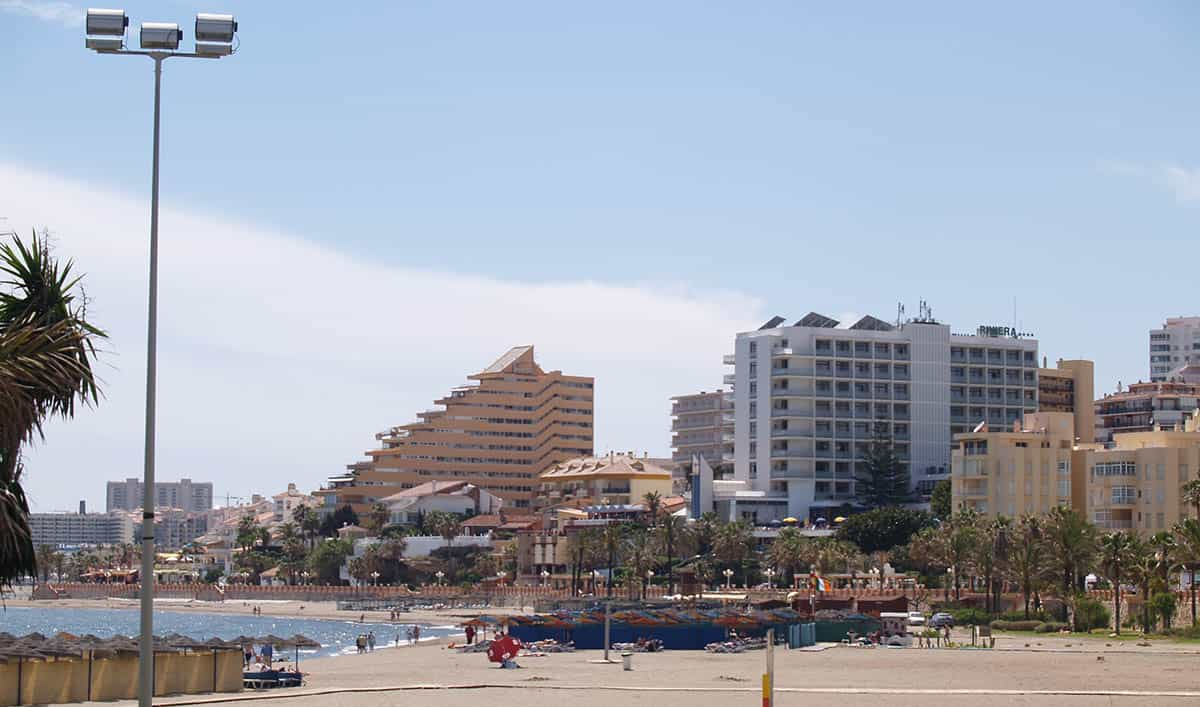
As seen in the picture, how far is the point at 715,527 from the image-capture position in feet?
452

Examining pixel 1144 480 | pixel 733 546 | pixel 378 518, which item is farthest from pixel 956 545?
pixel 378 518

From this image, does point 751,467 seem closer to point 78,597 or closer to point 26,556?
point 78,597

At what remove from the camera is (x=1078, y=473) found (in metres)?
122

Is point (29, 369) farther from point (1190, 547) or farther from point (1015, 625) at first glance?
point (1015, 625)

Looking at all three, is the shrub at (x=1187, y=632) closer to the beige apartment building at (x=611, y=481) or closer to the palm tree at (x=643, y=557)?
the palm tree at (x=643, y=557)

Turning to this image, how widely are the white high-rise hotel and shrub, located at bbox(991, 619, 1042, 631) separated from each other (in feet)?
209

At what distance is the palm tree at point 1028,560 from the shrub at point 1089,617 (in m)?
6.93

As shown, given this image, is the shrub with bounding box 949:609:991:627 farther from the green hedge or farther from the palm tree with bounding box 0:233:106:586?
the palm tree with bounding box 0:233:106:586

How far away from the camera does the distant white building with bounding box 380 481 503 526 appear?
Answer: 7589 inches

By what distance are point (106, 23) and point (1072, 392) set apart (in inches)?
6234

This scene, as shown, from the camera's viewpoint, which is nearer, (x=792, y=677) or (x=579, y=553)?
(x=792, y=677)

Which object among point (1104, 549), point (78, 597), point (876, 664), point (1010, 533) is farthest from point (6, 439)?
point (78, 597)

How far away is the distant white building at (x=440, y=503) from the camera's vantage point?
193m

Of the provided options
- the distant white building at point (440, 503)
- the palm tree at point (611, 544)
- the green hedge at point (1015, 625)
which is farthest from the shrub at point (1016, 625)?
the distant white building at point (440, 503)
